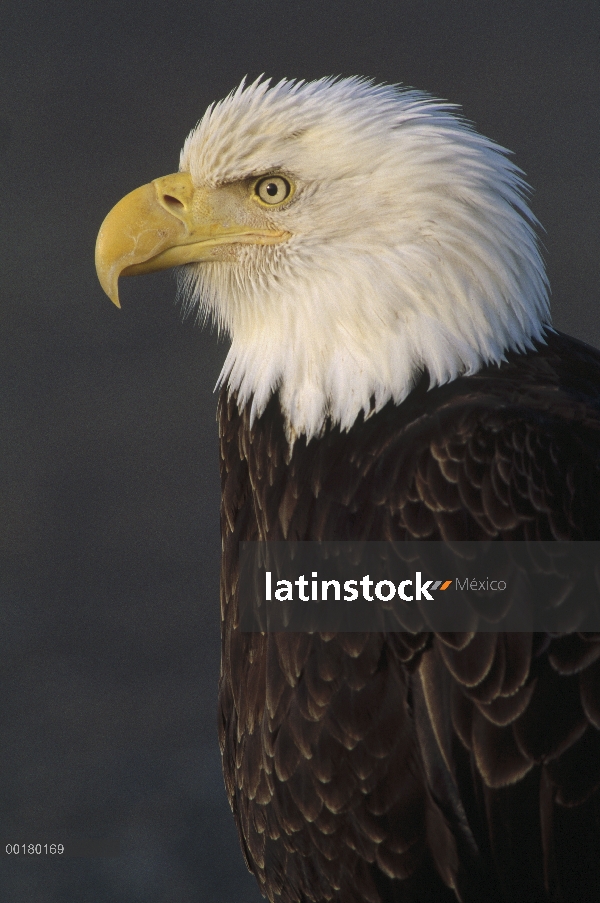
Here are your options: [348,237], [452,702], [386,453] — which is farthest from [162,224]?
[452,702]

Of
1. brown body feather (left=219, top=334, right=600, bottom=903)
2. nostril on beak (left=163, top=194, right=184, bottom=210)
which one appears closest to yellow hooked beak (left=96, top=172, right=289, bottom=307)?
nostril on beak (left=163, top=194, right=184, bottom=210)

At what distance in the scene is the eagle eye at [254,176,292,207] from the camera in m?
1.69

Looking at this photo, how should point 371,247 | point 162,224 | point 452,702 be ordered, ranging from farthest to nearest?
point 162,224
point 371,247
point 452,702

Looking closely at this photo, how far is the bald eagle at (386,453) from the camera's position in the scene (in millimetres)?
1526

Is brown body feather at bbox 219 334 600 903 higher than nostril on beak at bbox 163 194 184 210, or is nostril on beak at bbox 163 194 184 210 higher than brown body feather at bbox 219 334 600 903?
nostril on beak at bbox 163 194 184 210

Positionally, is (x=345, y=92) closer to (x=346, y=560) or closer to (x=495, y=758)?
(x=346, y=560)

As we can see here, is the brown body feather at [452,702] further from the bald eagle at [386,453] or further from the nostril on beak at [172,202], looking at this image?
the nostril on beak at [172,202]

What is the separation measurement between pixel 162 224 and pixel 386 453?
1.66 feet

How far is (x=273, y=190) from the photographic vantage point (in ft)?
5.58

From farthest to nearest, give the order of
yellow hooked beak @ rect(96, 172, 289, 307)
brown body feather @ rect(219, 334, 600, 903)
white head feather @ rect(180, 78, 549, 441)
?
yellow hooked beak @ rect(96, 172, 289, 307), white head feather @ rect(180, 78, 549, 441), brown body feather @ rect(219, 334, 600, 903)

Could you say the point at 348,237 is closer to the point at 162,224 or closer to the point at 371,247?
the point at 371,247

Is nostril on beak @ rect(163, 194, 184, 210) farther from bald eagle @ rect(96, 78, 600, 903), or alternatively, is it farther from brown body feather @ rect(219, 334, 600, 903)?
brown body feather @ rect(219, 334, 600, 903)

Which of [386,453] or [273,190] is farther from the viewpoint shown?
[273,190]

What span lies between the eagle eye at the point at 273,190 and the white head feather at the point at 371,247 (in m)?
0.02
